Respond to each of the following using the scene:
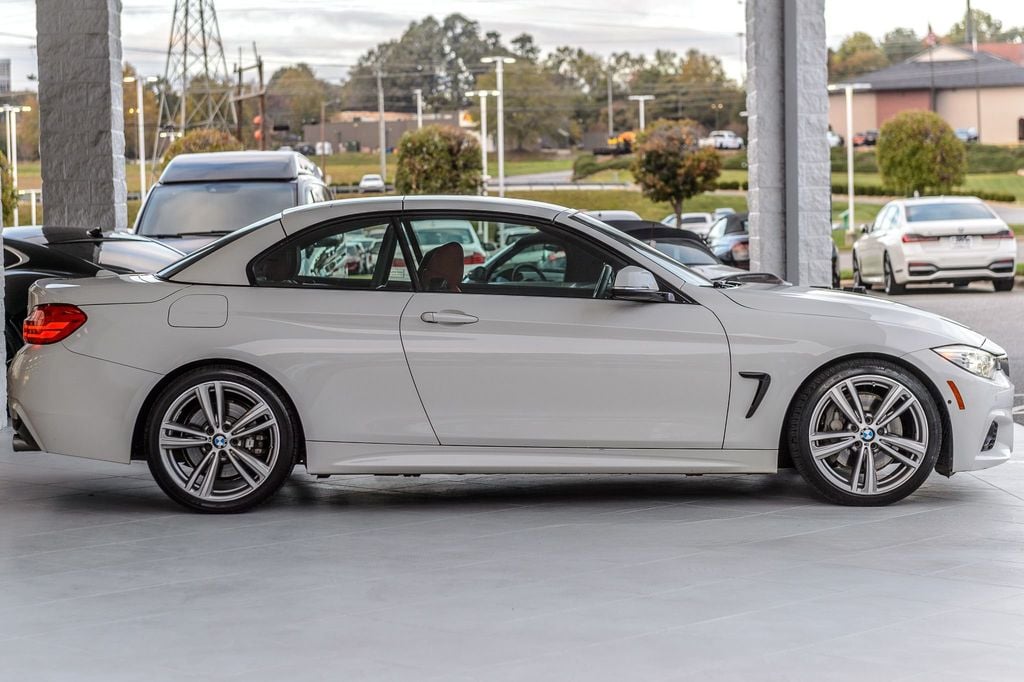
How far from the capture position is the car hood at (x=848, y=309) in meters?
6.85

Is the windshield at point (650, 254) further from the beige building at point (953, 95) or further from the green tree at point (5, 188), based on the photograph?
the beige building at point (953, 95)

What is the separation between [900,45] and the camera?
13538 cm

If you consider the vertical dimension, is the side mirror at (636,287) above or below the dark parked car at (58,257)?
below

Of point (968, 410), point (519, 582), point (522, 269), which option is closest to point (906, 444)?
point (968, 410)

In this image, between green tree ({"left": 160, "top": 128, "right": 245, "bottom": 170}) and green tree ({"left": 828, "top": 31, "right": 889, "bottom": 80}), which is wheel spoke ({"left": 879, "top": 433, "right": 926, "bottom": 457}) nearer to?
green tree ({"left": 160, "top": 128, "right": 245, "bottom": 170})

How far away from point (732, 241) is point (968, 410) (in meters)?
19.6

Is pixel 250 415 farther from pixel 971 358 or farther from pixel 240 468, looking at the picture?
pixel 971 358

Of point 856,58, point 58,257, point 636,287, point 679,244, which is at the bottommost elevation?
point 636,287

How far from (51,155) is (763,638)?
41.0ft

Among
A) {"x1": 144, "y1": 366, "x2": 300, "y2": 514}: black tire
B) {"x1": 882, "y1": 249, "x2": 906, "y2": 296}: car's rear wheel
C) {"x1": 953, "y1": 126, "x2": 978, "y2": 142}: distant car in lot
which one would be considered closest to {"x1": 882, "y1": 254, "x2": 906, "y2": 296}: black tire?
{"x1": 882, "y1": 249, "x2": 906, "y2": 296}: car's rear wheel

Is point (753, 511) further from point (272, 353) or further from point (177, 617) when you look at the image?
point (177, 617)

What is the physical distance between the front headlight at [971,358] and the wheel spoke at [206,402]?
334 centimetres

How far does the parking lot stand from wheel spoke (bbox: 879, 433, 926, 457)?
0.28m

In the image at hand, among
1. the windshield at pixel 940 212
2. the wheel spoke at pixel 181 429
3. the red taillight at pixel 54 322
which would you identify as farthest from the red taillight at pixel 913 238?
the red taillight at pixel 54 322
